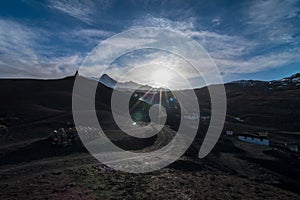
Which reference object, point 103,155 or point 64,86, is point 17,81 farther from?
point 103,155

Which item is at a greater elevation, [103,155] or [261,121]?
[261,121]

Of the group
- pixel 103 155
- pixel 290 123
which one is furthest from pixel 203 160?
pixel 290 123

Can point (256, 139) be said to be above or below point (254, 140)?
above

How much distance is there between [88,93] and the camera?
246 feet

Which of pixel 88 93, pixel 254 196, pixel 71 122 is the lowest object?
pixel 254 196

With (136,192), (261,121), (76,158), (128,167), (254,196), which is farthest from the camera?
(261,121)

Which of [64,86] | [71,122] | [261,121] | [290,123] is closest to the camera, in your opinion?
[71,122]

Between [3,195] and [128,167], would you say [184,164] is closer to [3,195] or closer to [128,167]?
[128,167]

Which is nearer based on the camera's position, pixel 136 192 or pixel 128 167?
pixel 136 192

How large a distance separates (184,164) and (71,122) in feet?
75.2

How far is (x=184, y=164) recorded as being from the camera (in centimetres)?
2172

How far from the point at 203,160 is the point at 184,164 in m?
4.32

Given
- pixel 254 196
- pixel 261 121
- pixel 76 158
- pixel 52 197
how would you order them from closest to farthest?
pixel 52 197
pixel 254 196
pixel 76 158
pixel 261 121

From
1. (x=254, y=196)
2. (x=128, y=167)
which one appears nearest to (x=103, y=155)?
(x=128, y=167)
